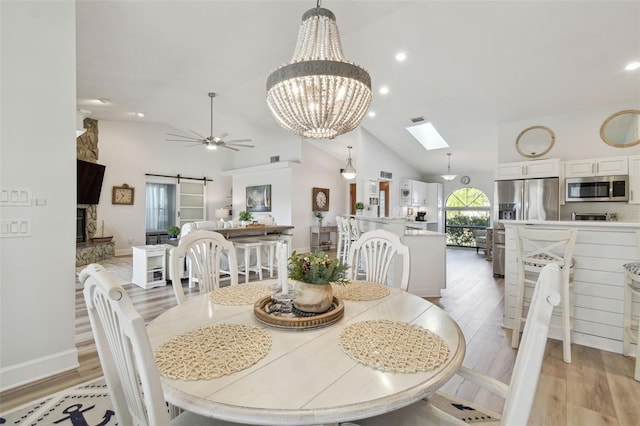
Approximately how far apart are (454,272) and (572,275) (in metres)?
3.21

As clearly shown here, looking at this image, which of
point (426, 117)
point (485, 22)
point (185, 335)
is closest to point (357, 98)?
Answer: point (185, 335)

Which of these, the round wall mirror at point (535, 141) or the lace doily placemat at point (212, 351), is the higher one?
the round wall mirror at point (535, 141)

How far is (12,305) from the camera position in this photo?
2064mm

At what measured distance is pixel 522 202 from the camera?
509cm

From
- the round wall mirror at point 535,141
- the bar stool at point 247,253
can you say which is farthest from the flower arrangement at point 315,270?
the round wall mirror at point 535,141

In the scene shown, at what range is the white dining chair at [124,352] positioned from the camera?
67cm

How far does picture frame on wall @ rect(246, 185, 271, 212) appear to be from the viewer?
8.53 meters

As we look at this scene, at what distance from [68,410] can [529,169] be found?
6.42 meters

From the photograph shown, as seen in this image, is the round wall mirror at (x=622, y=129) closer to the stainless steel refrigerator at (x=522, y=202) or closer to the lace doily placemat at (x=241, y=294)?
the stainless steel refrigerator at (x=522, y=202)

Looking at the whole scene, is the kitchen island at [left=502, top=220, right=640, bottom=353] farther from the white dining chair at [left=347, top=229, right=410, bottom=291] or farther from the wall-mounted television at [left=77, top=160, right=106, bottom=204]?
the wall-mounted television at [left=77, top=160, right=106, bottom=204]

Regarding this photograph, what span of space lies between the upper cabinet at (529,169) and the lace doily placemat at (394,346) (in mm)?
5063

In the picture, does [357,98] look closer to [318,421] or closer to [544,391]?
[318,421]

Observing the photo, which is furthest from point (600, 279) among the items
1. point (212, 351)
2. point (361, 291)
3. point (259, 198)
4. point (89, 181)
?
point (89, 181)

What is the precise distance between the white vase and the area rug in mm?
1398
